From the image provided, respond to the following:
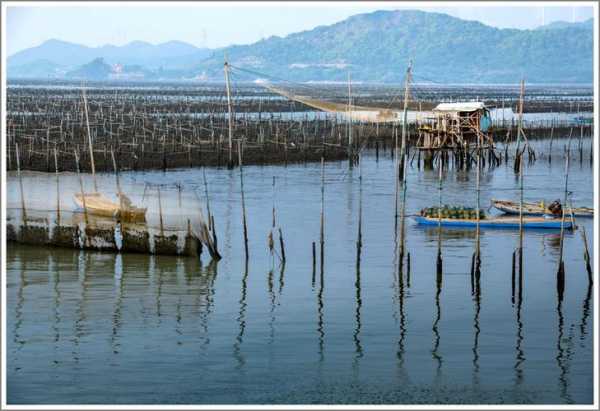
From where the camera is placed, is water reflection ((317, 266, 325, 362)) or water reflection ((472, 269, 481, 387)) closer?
water reflection ((472, 269, 481, 387))

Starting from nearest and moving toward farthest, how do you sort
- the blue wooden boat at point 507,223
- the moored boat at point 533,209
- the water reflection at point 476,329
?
the water reflection at point 476,329, the blue wooden boat at point 507,223, the moored boat at point 533,209

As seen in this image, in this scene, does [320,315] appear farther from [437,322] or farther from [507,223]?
[507,223]

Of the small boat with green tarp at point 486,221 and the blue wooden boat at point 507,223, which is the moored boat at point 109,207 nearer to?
the small boat with green tarp at point 486,221

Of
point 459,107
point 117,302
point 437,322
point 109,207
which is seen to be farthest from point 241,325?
point 459,107

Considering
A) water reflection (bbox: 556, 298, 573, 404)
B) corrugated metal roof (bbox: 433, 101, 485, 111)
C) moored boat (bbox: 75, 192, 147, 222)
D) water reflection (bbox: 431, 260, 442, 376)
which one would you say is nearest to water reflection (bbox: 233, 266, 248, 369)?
moored boat (bbox: 75, 192, 147, 222)

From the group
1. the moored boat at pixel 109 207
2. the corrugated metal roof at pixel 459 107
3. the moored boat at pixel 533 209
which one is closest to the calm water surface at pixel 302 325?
the moored boat at pixel 109 207

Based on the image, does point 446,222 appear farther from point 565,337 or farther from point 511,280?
point 565,337

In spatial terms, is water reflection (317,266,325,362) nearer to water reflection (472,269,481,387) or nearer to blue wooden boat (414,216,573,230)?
water reflection (472,269,481,387)

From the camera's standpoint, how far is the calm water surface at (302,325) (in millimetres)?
18156

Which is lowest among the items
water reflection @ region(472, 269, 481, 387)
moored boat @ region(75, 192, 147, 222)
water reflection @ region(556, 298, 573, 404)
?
water reflection @ region(556, 298, 573, 404)

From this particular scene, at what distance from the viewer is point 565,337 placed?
21.2 meters

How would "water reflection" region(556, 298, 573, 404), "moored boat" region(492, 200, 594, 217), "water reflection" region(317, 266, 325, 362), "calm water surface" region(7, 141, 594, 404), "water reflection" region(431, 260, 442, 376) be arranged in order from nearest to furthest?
"water reflection" region(556, 298, 573, 404), "calm water surface" region(7, 141, 594, 404), "water reflection" region(431, 260, 442, 376), "water reflection" region(317, 266, 325, 362), "moored boat" region(492, 200, 594, 217)

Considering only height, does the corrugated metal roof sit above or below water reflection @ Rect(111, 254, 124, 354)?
above

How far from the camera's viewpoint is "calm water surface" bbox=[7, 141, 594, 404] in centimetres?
1816
